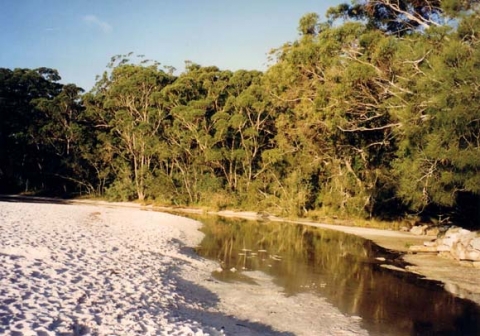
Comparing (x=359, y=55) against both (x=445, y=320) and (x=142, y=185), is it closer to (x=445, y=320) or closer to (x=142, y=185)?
(x=445, y=320)

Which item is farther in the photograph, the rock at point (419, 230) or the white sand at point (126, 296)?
the rock at point (419, 230)

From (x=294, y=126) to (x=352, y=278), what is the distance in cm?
2259

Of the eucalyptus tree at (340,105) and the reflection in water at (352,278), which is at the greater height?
the eucalyptus tree at (340,105)

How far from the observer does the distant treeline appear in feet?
53.1

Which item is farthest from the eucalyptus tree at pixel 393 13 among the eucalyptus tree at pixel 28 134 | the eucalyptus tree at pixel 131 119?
the eucalyptus tree at pixel 28 134

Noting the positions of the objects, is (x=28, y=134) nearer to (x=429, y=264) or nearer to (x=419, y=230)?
(x=419, y=230)

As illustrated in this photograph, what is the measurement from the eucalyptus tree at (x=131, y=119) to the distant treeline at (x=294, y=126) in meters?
0.17

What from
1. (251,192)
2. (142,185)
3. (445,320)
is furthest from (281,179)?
(445,320)

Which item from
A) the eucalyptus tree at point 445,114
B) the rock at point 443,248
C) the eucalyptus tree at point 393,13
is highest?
the eucalyptus tree at point 393,13

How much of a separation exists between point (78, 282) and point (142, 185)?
37468 mm

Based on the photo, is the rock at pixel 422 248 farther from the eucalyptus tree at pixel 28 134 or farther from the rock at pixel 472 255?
the eucalyptus tree at pixel 28 134

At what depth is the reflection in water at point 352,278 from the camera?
1016 cm

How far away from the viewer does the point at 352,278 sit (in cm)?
1445

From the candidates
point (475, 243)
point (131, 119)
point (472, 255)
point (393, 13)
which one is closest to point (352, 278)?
point (472, 255)
